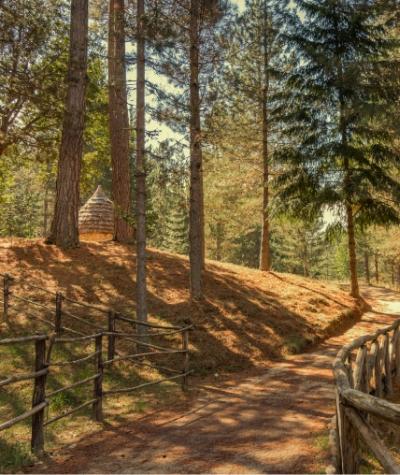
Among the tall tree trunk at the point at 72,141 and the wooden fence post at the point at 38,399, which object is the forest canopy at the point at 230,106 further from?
the wooden fence post at the point at 38,399

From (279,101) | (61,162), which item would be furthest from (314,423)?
(279,101)

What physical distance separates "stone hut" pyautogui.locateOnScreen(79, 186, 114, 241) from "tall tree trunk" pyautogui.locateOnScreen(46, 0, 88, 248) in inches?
178

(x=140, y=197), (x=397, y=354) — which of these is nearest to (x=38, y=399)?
(x=140, y=197)

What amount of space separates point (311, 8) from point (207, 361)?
53.5ft

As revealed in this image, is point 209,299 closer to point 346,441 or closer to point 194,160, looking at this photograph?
point 194,160

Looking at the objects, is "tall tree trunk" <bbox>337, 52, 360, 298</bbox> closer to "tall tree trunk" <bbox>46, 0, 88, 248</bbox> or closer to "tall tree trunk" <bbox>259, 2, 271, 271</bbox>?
"tall tree trunk" <bbox>259, 2, 271, 271</bbox>

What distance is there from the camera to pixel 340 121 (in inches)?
719

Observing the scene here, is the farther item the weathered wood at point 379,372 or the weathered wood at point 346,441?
the weathered wood at point 379,372

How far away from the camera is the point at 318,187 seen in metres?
18.6

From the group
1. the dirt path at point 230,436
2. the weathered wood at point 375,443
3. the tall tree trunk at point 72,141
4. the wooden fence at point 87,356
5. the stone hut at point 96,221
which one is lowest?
the dirt path at point 230,436

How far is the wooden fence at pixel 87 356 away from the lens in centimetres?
588

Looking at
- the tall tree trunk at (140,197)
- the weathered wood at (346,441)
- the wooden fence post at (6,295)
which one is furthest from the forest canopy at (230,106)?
the weathered wood at (346,441)

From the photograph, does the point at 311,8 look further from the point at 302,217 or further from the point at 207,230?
the point at 207,230

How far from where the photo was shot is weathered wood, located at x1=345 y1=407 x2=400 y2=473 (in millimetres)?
3076
